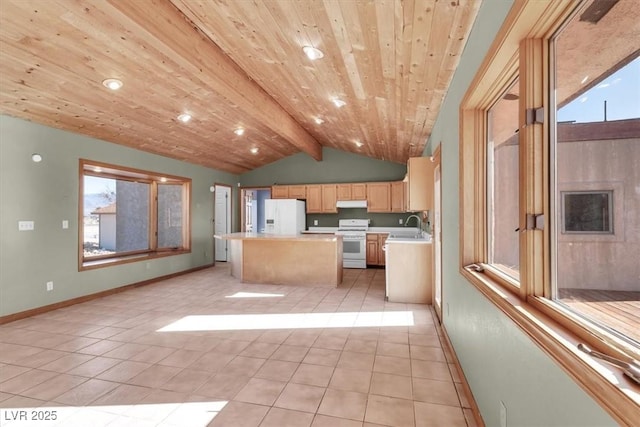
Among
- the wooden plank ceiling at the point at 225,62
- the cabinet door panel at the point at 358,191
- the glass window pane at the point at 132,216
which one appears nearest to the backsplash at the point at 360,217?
the cabinet door panel at the point at 358,191

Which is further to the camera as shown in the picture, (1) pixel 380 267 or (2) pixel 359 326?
(1) pixel 380 267

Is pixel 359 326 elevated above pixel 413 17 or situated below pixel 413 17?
below

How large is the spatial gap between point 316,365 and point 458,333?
1.20 meters

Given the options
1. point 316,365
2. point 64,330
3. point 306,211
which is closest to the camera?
point 316,365

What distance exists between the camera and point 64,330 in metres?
3.42

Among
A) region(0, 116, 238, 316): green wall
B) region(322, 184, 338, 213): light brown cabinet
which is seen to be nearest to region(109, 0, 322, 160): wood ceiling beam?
region(0, 116, 238, 316): green wall

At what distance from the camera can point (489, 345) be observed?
1.66 m

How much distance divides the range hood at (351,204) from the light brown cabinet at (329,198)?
13 centimetres

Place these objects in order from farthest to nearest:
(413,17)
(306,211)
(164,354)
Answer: (306,211)
(164,354)
(413,17)

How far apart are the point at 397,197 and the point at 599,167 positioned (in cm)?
648

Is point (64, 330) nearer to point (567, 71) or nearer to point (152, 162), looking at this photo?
point (152, 162)

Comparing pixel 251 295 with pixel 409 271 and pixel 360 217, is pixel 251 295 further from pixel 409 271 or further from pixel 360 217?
pixel 360 217

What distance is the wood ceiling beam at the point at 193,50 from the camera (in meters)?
2.35

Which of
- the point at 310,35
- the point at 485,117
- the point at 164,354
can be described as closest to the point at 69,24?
the point at 310,35
